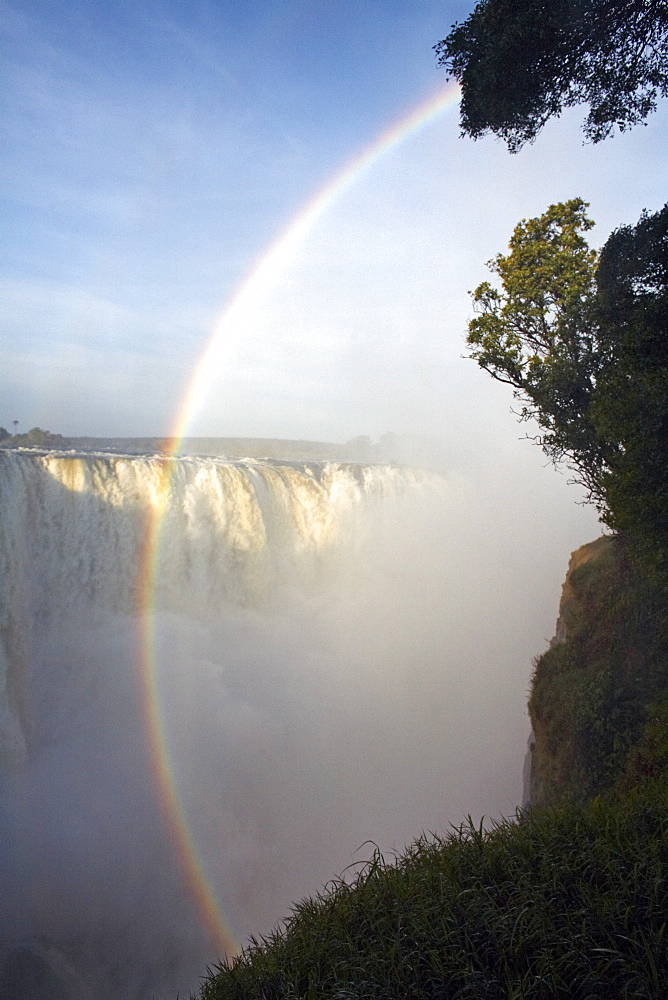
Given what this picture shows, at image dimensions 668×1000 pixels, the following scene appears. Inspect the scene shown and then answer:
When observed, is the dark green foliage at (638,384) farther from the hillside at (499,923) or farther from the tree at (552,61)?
the hillside at (499,923)

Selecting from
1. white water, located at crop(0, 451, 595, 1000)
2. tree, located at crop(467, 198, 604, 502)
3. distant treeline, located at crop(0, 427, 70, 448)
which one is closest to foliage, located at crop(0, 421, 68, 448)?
distant treeline, located at crop(0, 427, 70, 448)

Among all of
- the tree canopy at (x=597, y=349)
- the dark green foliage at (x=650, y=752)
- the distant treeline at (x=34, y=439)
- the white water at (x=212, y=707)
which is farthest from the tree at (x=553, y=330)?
the distant treeline at (x=34, y=439)

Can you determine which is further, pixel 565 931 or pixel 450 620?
pixel 450 620

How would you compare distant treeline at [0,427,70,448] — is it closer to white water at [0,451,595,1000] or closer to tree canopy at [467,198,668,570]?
white water at [0,451,595,1000]

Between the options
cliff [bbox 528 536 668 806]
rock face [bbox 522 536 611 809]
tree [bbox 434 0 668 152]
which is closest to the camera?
tree [bbox 434 0 668 152]

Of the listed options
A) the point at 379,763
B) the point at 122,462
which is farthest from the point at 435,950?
the point at 122,462

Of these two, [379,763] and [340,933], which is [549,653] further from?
[379,763]
